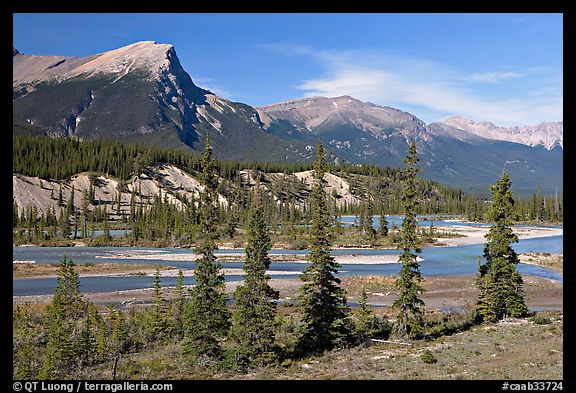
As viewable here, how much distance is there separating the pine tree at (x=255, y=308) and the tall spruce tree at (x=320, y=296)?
3.89 m

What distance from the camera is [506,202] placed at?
34.6 m

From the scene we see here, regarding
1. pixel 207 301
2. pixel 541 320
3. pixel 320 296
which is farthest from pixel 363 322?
pixel 207 301

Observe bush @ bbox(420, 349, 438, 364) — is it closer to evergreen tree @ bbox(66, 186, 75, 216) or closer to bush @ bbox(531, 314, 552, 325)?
bush @ bbox(531, 314, 552, 325)

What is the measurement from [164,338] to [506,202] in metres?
27.8

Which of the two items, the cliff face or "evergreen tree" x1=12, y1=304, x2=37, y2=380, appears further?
the cliff face

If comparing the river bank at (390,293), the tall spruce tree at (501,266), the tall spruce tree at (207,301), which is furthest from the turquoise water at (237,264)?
the tall spruce tree at (207,301)

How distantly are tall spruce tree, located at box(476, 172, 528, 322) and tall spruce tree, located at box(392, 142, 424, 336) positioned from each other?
8.09 meters

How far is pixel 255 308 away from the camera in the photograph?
24594 millimetres

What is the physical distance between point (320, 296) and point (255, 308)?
17.0 feet

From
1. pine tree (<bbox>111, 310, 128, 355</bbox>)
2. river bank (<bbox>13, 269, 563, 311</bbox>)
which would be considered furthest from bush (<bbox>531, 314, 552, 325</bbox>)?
pine tree (<bbox>111, 310, 128, 355</bbox>)

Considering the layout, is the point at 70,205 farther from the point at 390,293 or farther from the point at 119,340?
Answer: the point at 119,340

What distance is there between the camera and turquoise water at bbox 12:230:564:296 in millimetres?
56938

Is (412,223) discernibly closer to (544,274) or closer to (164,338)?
(164,338)
